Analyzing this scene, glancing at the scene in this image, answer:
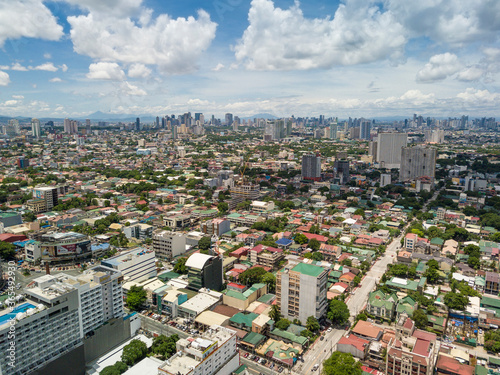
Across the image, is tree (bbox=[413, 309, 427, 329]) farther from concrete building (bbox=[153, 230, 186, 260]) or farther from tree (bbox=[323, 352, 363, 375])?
concrete building (bbox=[153, 230, 186, 260])

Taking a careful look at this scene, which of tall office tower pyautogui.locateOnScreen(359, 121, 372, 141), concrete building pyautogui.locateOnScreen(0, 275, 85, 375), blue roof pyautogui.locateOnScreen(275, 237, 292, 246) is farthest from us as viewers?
tall office tower pyautogui.locateOnScreen(359, 121, 372, 141)

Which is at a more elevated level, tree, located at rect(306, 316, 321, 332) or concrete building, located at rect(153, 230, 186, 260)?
concrete building, located at rect(153, 230, 186, 260)

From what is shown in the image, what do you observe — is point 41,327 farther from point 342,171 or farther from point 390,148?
point 390,148

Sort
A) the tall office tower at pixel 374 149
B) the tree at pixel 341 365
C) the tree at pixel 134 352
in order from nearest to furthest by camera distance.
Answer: the tree at pixel 341 365, the tree at pixel 134 352, the tall office tower at pixel 374 149

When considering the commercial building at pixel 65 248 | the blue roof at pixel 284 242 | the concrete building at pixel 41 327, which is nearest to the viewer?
the concrete building at pixel 41 327

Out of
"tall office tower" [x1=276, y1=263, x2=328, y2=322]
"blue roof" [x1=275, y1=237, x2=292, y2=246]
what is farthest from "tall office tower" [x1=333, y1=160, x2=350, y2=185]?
"tall office tower" [x1=276, y1=263, x2=328, y2=322]

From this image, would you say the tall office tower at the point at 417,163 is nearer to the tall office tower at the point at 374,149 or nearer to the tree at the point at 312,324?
the tall office tower at the point at 374,149

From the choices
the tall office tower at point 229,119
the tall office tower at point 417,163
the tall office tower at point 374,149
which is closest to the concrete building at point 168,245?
the tall office tower at point 417,163
